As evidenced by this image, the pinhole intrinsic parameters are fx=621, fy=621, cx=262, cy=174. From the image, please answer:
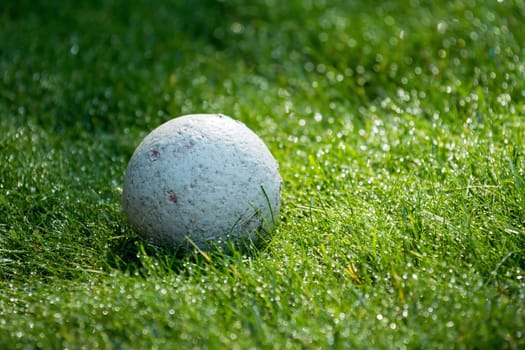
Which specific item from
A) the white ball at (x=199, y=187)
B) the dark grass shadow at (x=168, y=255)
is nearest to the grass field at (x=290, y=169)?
the dark grass shadow at (x=168, y=255)

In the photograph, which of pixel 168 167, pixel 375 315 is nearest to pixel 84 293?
pixel 168 167

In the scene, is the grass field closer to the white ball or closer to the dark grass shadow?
the dark grass shadow

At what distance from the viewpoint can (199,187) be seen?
132 inches

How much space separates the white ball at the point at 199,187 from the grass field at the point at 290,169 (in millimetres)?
161

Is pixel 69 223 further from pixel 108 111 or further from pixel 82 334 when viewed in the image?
pixel 108 111

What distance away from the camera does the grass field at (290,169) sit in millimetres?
2934

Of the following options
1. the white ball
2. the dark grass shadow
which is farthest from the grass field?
the white ball

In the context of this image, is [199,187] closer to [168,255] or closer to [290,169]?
[168,255]

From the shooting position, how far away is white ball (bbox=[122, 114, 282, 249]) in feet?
11.0

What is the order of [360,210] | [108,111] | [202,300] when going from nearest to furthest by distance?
[202,300] → [360,210] → [108,111]

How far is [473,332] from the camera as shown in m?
2.78

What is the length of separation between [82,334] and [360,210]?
1749 millimetres

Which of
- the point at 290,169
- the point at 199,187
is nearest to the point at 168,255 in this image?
the point at 199,187

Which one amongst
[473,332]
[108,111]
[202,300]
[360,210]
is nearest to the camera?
[473,332]
